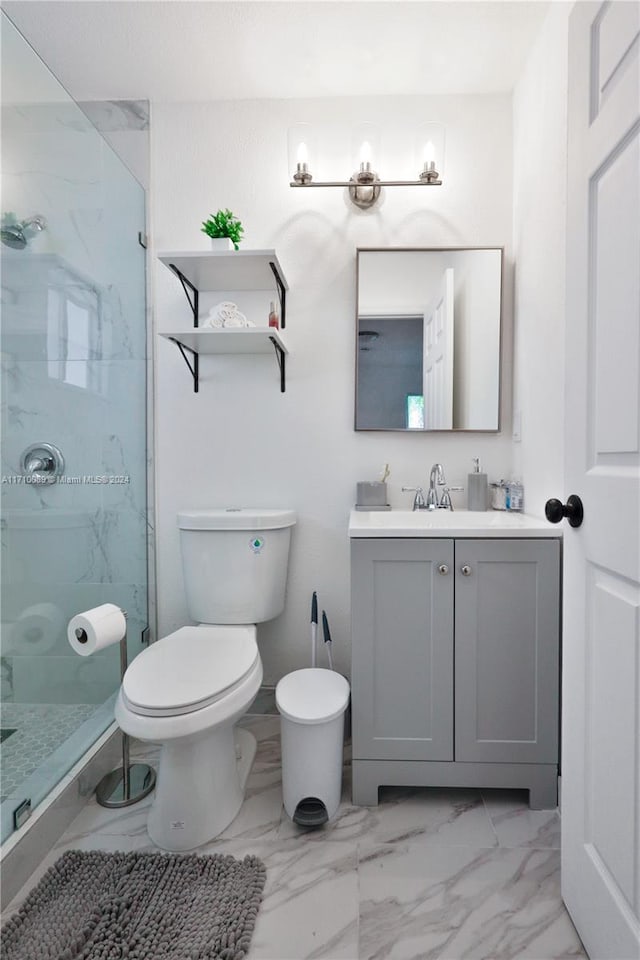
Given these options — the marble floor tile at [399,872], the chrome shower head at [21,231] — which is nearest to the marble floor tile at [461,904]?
the marble floor tile at [399,872]

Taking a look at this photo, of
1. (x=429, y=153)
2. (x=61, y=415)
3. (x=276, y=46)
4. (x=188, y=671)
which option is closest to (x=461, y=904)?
(x=188, y=671)

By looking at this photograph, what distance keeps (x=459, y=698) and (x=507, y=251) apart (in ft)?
5.32

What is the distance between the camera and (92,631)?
52.9 inches

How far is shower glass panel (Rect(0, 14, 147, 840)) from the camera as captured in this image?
1343mm

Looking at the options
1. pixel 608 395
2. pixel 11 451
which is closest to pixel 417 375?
pixel 608 395

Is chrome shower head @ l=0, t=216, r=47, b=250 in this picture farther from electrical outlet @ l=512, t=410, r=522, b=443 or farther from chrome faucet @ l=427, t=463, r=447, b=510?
electrical outlet @ l=512, t=410, r=522, b=443

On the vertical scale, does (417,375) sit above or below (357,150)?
below

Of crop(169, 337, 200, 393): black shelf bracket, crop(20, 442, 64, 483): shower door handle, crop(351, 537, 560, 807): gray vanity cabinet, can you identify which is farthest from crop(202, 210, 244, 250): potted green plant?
crop(351, 537, 560, 807): gray vanity cabinet

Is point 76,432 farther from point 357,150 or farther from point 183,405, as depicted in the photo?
point 357,150

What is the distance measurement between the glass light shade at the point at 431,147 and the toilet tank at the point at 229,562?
1.39 meters

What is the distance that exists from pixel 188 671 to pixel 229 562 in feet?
1.52

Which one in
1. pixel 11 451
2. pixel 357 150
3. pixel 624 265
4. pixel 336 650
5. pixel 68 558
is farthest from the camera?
pixel 336 650

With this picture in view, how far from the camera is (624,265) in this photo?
0.86 metres

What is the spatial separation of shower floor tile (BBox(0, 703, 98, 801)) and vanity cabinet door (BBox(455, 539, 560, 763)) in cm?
117
